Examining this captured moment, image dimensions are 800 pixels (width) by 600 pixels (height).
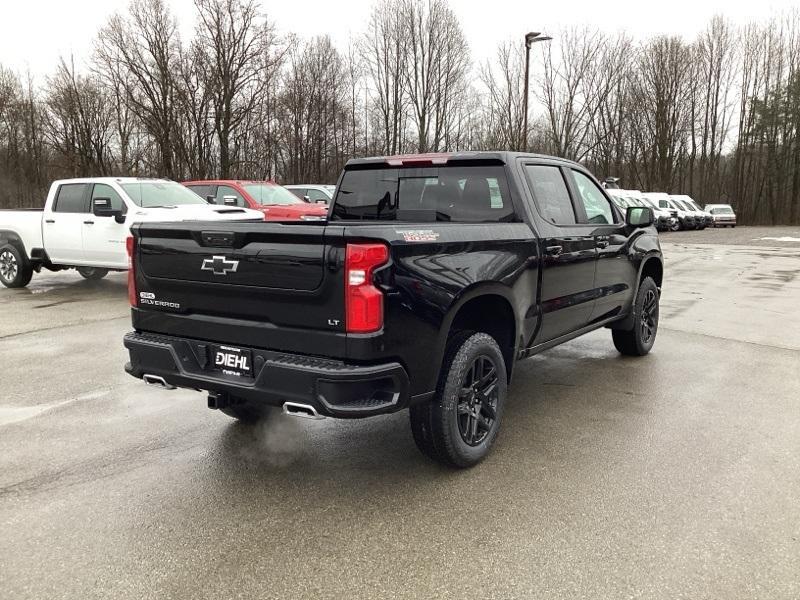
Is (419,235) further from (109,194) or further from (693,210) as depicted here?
(693,210)

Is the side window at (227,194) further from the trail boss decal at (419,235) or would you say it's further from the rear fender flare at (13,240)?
the trail boss decal at (419,235)

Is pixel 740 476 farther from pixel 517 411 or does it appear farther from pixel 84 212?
pixel 84 212

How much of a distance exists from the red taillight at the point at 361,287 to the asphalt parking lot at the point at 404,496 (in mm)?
1027

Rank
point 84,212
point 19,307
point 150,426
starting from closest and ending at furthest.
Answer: point 150,426 → point 19,307 → point 84,212

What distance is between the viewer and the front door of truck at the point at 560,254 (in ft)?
14.6

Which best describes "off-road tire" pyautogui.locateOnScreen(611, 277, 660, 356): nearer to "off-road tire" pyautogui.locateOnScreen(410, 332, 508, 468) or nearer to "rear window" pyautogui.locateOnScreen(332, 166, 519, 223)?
"rear window" pyautogui.locateOnScreen(332, 166, 519, 223)

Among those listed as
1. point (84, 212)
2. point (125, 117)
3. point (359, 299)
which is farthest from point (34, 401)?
point (125, 117)

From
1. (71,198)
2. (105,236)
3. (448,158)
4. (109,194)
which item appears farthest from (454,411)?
(71,198)

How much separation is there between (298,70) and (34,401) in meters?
37.8

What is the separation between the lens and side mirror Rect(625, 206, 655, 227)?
229 inches

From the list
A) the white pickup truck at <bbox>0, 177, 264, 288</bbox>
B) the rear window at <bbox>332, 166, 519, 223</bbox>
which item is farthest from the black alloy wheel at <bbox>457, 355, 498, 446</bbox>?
the white pickup truck at <bbox>0, 177, 264, 288</bbox>

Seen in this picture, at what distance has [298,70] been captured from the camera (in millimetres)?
39750

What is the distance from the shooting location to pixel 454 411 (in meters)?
3.55

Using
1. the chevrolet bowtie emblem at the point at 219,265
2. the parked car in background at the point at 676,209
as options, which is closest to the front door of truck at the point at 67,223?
the chevrolet bowtie emblem at the point at 219,265
